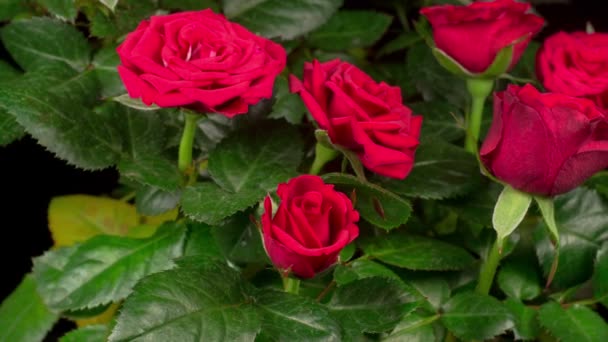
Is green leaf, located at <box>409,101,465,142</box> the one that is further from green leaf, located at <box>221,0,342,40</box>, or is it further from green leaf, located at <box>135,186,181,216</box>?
green leaf, located at <box>135,186,181,216</box>

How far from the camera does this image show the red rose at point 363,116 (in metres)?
0.62

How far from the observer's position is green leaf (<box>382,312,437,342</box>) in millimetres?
681

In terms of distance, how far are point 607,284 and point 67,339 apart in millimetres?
456

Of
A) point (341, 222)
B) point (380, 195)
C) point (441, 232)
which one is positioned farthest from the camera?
point (441, 232)

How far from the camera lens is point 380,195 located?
0.67 m

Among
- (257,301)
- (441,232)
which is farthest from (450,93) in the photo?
(257,301)

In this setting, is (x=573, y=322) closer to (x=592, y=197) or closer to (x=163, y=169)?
(x=592, y=197)

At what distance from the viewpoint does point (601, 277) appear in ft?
2.38

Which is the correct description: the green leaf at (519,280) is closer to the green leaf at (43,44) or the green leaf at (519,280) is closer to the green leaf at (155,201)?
the green leaf at (155,201)

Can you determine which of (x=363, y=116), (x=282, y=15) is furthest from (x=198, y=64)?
(x=282, y=15)

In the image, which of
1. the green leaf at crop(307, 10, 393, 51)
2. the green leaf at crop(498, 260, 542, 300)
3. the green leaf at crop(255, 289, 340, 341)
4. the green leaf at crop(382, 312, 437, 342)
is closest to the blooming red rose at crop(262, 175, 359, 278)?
the green leaf at crop(255, 289, 340, 341)

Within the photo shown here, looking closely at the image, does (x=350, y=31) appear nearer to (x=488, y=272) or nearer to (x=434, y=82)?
(x=434, y=82)

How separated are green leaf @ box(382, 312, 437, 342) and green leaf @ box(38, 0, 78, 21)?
1.31 feet

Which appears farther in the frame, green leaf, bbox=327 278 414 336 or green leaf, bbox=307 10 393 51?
green leaf, bbox=307 10 393 51
